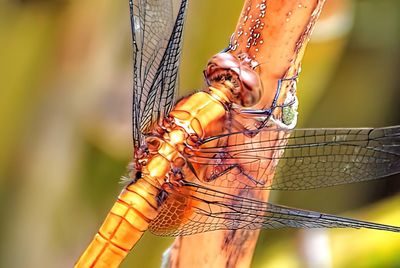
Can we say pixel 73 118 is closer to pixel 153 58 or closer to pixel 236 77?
pixel 153 58

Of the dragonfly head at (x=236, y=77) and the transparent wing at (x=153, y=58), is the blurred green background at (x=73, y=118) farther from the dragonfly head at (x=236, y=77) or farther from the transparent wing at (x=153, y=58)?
the dragonfly head at (x=236, y=77)

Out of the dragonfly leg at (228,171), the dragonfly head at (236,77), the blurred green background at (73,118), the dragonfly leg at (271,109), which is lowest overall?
the dragonfly leg at (228,171)

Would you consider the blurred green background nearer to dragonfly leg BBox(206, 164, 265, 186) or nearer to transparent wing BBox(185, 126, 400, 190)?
transparent wing BBox(185, 126, 400, 190)

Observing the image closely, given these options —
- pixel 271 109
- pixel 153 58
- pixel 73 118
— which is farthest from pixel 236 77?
pixel 73 118

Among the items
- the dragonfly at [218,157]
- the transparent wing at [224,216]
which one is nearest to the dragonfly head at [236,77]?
the dragonfly at [218,157]

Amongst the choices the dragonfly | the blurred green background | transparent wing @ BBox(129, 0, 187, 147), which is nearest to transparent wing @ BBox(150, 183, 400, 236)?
the dragonfly

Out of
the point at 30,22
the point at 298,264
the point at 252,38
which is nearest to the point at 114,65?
the point at 30,22
